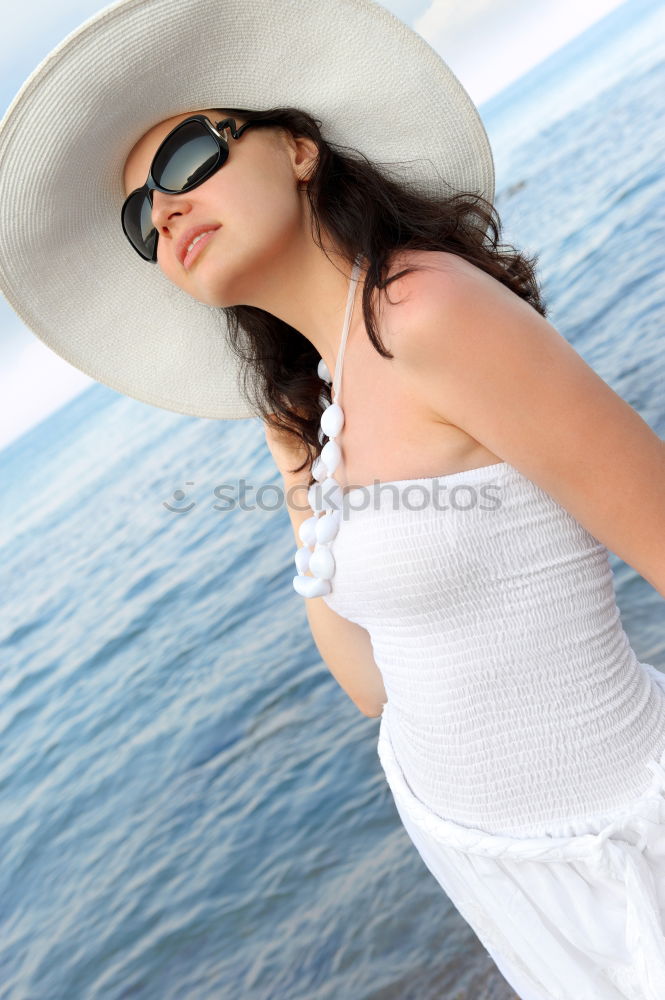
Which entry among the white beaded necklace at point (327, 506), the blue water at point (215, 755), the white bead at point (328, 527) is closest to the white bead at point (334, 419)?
the white beaded necklace at point (327, 506)

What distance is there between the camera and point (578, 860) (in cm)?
120

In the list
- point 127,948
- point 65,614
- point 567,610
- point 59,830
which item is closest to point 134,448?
point 65,614

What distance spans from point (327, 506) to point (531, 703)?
428 mm

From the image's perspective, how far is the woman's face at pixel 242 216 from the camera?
142cm

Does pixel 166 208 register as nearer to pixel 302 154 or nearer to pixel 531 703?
pixel 302 154

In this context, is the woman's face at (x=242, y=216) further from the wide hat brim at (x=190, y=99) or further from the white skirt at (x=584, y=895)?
the white skirt at (x=584, y=895)

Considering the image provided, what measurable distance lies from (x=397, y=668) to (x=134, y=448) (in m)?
12.2

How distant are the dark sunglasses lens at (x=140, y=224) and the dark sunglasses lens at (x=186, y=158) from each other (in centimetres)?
10

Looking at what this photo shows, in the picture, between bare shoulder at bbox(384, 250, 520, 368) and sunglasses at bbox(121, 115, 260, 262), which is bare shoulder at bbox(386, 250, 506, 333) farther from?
sunglasses at bbox(121, 115, 260, 262)

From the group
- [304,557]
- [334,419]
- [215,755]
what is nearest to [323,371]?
[334,419]

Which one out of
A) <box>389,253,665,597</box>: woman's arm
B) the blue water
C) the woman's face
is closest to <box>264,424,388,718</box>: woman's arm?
the woman's face

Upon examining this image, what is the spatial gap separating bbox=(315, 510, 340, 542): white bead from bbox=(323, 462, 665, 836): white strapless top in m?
0.09

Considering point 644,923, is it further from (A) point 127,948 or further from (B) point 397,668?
(A) point 127,948

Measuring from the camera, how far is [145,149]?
162 cm
